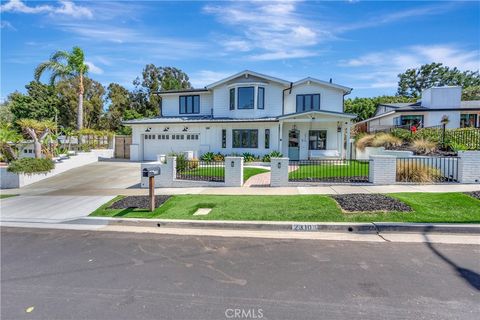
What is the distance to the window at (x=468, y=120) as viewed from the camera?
86.2 ft

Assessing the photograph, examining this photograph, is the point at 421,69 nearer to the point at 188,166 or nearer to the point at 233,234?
the point at 188,166

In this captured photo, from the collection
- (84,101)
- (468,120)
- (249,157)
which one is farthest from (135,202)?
(84,101)

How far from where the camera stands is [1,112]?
4778 cm

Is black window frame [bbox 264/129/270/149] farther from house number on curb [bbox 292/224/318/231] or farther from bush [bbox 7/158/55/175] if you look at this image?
house number on curb [bbox 292/224/318/231]

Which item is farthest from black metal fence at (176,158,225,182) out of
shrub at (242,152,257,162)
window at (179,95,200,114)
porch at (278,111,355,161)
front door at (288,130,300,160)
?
window at (179,95,200,114)

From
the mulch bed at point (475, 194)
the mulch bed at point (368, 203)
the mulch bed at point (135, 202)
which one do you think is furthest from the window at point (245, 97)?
the mulch bed at point (475, 194)

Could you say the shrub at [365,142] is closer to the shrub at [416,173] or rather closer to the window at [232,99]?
the shrub at [416,173]

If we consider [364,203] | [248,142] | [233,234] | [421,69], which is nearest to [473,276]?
[364,203]

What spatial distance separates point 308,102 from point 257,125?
4878mm

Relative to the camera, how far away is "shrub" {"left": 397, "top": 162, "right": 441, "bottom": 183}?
10.9 metres

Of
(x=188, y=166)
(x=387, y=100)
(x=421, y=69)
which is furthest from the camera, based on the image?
(x=421, y=69)

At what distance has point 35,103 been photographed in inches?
1588

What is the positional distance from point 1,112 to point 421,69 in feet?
259

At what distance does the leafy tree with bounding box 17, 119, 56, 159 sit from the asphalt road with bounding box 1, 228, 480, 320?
14.6 meters
